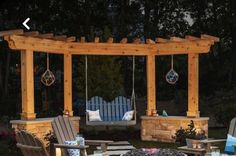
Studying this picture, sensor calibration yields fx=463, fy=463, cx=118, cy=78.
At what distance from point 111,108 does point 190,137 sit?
2777 millimetres

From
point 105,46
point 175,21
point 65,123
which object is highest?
point 175,21

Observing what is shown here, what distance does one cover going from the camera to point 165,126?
9.58m

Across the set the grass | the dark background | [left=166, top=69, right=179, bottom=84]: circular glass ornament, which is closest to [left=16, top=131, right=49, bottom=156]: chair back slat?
the grass

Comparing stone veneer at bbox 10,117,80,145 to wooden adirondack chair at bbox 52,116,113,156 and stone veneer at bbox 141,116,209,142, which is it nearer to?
wooden adirondack chair at bbox 52,116,113,156

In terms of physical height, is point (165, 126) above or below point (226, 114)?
below

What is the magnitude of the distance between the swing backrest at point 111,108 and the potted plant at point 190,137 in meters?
1.38

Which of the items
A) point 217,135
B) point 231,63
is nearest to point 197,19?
point 231,63

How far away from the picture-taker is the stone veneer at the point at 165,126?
30.3 ft

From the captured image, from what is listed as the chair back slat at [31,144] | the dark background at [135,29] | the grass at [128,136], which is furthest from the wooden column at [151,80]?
the dark background at [135,29]

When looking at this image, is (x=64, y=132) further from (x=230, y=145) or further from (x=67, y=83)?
(x=67, y=83)

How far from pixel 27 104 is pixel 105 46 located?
2327mm

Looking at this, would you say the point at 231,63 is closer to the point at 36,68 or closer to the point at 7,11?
the point at 36,68

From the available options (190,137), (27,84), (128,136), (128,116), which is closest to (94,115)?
(128,116)

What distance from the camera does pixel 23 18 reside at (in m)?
16.5
